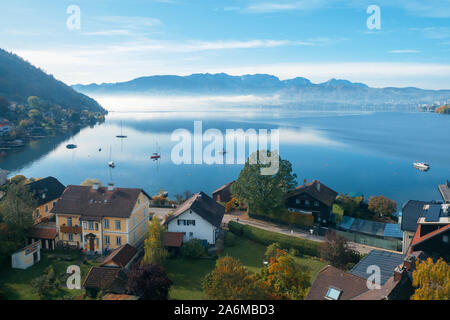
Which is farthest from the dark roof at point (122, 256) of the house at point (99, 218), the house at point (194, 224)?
the house at point (194, 224)

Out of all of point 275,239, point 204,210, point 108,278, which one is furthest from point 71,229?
point 275,239

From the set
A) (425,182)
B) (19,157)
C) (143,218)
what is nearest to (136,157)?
(19,157)

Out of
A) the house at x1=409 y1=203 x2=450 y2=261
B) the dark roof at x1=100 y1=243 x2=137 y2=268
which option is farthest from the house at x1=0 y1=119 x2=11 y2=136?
the house at x1=409 y1=203 x2=450 y2=261

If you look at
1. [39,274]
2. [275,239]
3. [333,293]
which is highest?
[333,293]

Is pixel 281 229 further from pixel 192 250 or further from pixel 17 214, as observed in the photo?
pixel 17 214

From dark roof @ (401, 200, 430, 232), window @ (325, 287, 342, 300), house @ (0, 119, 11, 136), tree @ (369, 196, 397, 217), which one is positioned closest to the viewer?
window @ (325, 287, 342, 300)

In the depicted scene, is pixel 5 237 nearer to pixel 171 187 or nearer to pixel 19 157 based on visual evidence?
pixel 171 187

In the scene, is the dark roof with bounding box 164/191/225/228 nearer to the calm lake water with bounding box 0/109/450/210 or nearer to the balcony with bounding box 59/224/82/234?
the balcony with bounding box 59/224/82/234

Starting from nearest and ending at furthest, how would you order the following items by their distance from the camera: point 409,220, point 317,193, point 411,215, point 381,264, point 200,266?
point 381,264 → point 200,266 → point 409,220 → point 411,215 → point 317,193

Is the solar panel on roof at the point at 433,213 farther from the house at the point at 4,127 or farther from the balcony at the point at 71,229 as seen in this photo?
the house at the point at 4,127
